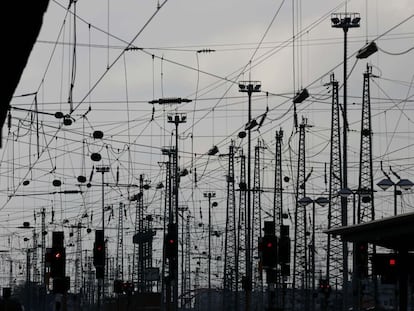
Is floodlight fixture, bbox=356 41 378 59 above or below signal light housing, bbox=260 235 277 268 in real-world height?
above

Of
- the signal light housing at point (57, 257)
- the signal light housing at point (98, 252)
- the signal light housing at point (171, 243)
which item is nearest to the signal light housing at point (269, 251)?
the signal light housing at point (57, 257)

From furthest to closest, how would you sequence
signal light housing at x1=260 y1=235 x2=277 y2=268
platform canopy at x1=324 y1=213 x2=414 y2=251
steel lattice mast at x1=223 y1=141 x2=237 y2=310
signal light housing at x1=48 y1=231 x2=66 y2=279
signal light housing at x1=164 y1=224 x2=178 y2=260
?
steel lattice mast at x1=223 y1=141 x2=237 y2=310, signal light housing at x1=164 y1=224 x2=178 y2=260, signal light housing at x1=260 y1=235 x2=277 y2=268, signal light housing at x1=48 y1=231 x2=66 y2=279, platform canopy at x1=324 y1=213 x2=414 y2=251

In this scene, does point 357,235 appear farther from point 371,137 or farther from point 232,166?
point 232,166

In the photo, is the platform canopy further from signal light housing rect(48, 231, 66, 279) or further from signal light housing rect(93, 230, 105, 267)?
signal light housing rect(93, 230, 105, 267)

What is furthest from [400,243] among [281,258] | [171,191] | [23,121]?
[171,191]

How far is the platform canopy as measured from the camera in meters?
26.5

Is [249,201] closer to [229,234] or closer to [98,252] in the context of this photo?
[98,252]

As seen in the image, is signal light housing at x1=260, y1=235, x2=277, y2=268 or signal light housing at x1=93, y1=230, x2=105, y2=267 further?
signal light housing at x1=93, y1=230, x2=105, y2=267

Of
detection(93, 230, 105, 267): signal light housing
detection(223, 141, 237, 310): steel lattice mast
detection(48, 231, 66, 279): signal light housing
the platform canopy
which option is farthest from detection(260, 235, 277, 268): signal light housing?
detection(223, 141, 237, 310): steel lattice mast

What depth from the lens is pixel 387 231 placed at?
28.5m

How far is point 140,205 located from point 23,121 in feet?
189

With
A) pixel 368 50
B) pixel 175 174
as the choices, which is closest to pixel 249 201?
pixel 175 174

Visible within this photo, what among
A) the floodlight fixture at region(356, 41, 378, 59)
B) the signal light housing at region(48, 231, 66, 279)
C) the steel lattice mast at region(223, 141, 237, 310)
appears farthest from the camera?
the steel lattice mast at region(223, 141, 237, 310)

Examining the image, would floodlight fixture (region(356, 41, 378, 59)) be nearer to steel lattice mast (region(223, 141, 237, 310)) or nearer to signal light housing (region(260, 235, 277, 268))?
signal light housing (region(260, 235, 277, 268))
